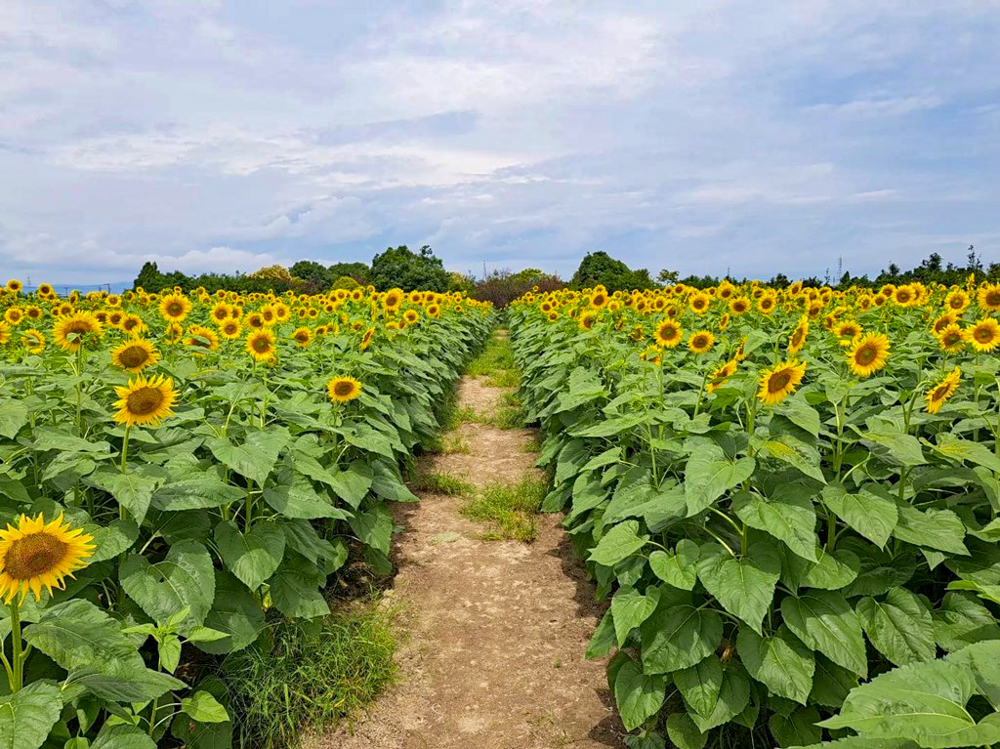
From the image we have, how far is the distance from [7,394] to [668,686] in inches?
140

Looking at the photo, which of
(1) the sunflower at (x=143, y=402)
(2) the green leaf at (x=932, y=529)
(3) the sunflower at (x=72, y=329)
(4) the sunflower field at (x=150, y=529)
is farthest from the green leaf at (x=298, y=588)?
(2) the green leaf at (x=932, y=529)

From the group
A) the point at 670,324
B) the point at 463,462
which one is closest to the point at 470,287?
the point at 463,462

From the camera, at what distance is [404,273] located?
39.8 metres

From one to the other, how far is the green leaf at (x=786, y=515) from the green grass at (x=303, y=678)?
2.08m

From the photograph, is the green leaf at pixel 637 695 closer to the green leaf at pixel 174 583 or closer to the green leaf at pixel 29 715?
the green leaf at pixel 174 583

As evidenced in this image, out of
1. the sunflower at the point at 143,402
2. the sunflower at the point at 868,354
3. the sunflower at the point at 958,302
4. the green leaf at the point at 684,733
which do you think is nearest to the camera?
the sunflower at the point at 143,402

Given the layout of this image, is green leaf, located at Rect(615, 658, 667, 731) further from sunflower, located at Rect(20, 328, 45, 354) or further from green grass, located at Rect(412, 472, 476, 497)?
sunflower, located at Rect(20, 328, 45, 354)

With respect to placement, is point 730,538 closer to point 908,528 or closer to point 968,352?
point 908,528

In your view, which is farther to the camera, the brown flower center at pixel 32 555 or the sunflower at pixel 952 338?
the sunflower at pixel 952 338

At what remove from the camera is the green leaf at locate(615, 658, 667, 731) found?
261 centimetres

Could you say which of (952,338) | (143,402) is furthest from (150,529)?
(952,338)

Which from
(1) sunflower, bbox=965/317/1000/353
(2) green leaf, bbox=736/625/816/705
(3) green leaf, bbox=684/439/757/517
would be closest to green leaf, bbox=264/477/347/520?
(3) green leaf, bbox=684/439/757/517

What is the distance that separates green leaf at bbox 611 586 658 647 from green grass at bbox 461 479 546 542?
245 cm

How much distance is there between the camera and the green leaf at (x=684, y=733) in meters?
2.67
